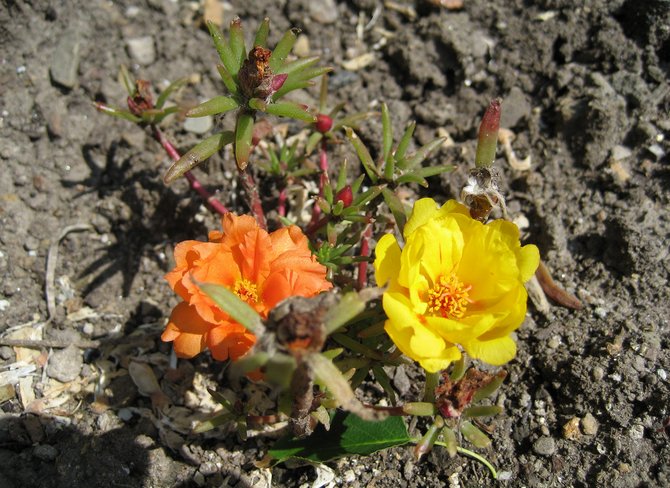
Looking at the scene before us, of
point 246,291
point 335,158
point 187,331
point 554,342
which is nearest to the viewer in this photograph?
point 187,331

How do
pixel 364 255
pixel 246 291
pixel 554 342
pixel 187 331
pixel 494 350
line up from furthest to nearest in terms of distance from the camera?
1. pixel 364 255
2. pixel 554 342
3. pixel 246 291
4. pixel 187 331
5. pixel 494 350

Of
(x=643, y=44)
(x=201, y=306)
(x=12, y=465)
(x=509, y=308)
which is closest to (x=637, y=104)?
(x=643, y=44)

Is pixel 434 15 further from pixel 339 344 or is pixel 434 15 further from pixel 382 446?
pixel 382 446

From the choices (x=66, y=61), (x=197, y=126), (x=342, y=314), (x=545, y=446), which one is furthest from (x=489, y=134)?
(x=66, y=61)

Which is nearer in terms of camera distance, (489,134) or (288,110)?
(489,134)

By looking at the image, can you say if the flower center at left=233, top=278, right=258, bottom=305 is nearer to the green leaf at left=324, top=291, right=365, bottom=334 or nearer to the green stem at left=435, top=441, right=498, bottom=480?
the green leaf at left=324, top=291, right=365, bottom=334

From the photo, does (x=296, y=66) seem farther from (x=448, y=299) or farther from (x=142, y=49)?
(x=142, y=49)
